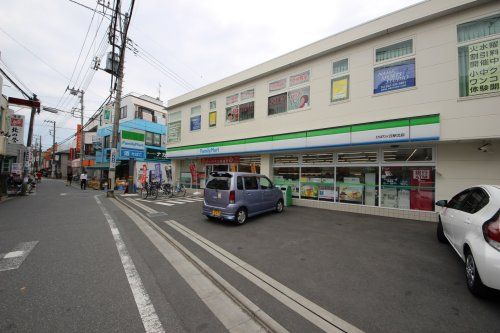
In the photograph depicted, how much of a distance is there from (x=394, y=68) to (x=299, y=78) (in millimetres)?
4268

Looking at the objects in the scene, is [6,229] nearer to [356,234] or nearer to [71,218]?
[71,218]

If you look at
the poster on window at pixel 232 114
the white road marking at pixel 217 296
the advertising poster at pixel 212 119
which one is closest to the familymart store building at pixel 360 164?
the poster on window at pixel 232 114

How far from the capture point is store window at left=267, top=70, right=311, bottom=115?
11.0 m

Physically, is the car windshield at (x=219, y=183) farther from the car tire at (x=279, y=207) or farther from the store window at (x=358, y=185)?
the store window at (x=358, y=185)

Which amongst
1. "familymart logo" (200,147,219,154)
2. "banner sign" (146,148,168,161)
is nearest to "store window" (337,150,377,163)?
"familymart logo" (200,147,219,154)

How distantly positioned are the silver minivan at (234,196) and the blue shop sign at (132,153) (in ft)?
60.7

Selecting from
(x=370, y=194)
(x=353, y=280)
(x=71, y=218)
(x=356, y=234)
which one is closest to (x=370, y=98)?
(x=370, y=194)

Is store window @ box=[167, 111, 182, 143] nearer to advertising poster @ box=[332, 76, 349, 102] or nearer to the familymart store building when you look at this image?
the familymart store building

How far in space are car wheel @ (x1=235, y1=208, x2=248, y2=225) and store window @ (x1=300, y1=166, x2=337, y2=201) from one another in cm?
474

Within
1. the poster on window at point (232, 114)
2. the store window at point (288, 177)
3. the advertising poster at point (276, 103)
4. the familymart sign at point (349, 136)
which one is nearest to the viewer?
the familymart sign at point (349, 136)

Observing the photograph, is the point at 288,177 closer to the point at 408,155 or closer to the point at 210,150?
the point at 408,155

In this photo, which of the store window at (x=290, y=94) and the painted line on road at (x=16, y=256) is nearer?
the painted line on road at (x=16, y=256)

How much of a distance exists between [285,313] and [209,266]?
6.23ft

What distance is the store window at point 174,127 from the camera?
1878 cm
